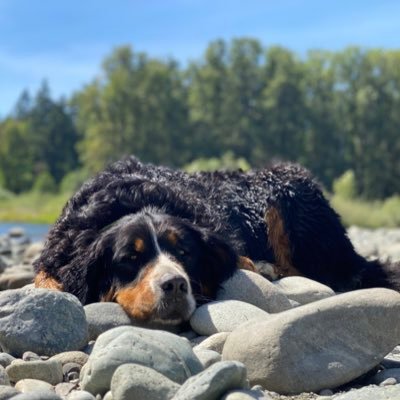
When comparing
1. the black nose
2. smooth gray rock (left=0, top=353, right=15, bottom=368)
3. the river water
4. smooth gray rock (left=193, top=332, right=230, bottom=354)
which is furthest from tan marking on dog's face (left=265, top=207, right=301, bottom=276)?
the river water

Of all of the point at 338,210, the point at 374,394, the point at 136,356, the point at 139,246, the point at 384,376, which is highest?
the point at 139,246

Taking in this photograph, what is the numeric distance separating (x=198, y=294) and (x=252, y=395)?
230cm

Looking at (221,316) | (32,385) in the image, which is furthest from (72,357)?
(221,316)

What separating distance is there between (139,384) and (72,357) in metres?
1.03

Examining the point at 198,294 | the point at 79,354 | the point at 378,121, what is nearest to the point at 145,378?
the point at 79,354

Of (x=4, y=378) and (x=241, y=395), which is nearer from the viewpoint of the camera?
(x=241, y=395)

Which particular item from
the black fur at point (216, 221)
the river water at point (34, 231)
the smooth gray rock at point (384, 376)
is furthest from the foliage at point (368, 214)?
the smooth gray rock at point (384, 376)

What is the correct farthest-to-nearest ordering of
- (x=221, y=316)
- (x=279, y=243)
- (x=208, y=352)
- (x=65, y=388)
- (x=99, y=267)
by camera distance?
(x=279, y=243)
(x=99, y=267)
(x=221, y=316)
(x=208, y=352)
(x=65, y=388)

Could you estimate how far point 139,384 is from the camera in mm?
3346

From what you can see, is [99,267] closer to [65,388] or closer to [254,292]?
[254,292]

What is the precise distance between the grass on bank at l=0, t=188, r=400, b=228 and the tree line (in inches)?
438

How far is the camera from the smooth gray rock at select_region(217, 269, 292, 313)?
5422 mm

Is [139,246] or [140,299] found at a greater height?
[139,246]

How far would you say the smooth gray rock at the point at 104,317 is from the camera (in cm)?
486
